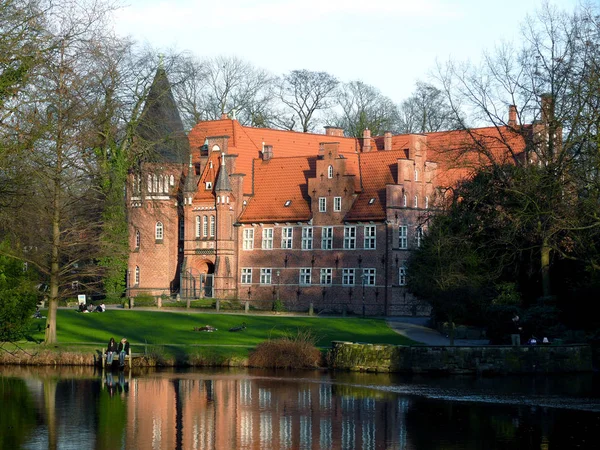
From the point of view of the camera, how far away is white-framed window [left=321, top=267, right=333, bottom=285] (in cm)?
6100

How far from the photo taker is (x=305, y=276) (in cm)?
6206

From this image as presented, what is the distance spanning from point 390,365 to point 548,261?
791 centimetres

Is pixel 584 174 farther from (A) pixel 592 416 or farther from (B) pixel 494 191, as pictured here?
(A) pixel 592 416

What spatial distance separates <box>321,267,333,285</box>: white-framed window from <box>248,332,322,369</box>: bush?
25.4 meters

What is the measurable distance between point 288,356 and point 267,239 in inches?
1112

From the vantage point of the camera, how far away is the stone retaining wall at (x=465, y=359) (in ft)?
111

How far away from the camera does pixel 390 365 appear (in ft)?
112

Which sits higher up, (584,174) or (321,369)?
(584,174)

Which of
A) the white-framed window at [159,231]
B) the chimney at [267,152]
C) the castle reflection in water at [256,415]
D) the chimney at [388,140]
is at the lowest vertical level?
the castle reflection in water at [256,415]

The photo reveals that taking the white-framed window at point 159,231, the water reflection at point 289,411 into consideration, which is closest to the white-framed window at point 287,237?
the white-framed window at point 159,231

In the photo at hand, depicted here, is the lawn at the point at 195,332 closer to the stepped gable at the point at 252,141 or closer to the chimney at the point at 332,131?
the stepped gable at the point at 252,141

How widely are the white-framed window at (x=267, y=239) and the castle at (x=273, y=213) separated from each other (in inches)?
2.7

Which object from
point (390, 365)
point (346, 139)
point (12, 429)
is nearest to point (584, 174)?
point (390, 365)

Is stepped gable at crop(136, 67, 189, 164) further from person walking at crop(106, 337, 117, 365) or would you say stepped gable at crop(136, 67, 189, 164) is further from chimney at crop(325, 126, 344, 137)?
person walking at crop(106, 337, 117, 365)
